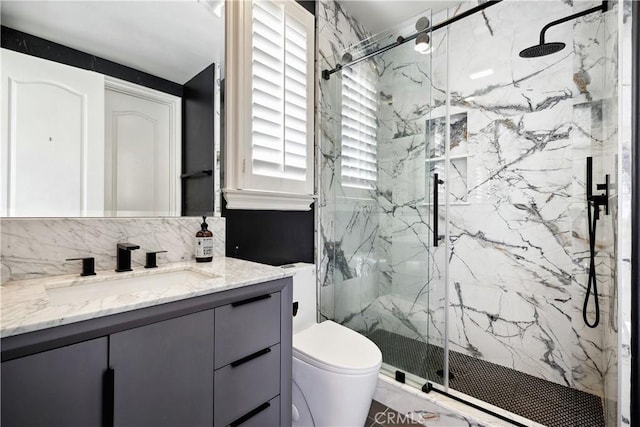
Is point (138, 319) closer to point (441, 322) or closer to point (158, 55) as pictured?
point (158, 55)

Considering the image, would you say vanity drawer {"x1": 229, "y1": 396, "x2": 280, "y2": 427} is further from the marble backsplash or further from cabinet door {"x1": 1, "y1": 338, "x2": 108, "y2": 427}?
the marble backsplash

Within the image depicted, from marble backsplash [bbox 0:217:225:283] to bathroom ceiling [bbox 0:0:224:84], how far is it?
68cm

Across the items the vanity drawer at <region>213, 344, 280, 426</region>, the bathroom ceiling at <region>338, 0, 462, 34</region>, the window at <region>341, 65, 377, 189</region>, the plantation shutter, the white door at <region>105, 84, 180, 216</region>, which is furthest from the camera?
the bathroom ceiling at <region>338, 0, 462, 34</region>

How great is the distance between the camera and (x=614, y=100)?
126 centimetres

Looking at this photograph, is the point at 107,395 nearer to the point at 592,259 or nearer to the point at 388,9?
the point at 592,259

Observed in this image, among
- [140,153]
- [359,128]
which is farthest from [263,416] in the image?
[359,128]

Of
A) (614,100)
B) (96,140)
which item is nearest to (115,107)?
(96,140)

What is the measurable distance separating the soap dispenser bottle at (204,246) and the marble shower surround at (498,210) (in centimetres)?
91

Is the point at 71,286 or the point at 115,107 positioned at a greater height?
the point at 115,107

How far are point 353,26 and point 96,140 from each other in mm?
2093

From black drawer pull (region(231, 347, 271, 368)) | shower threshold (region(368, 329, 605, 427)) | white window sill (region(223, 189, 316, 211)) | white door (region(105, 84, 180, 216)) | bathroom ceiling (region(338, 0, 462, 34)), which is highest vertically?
bathroom ceiling (region(338, 0, 462, 34))

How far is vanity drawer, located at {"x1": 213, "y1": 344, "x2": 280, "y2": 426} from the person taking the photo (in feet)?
3.16

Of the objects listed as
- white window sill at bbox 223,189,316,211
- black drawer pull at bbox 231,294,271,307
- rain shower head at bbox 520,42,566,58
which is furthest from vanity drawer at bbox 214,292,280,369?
rain shower head at bbox 520,42,566,58

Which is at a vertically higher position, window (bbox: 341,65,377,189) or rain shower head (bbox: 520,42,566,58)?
rain shower head (bbox: 520,42,566,58)
